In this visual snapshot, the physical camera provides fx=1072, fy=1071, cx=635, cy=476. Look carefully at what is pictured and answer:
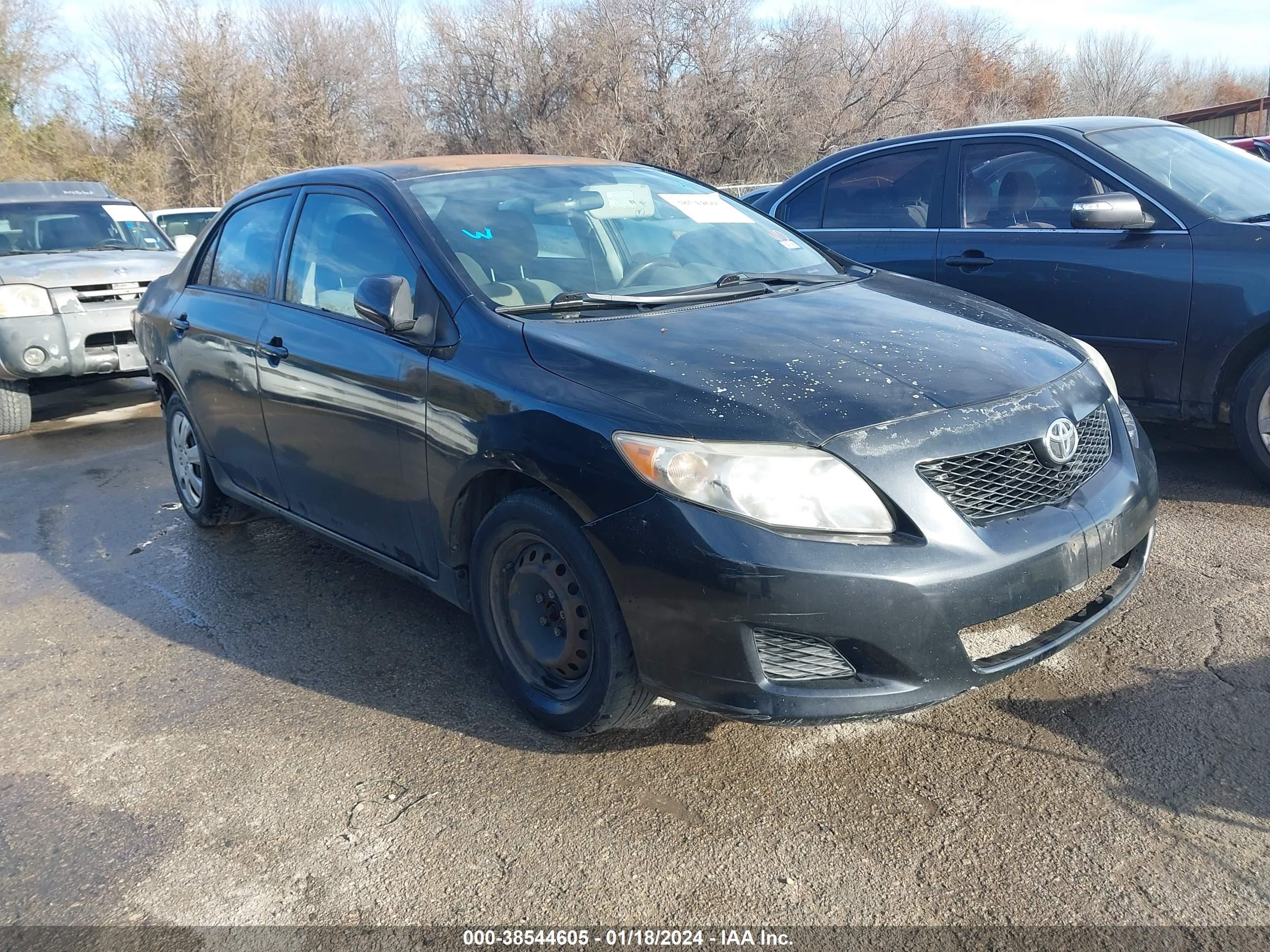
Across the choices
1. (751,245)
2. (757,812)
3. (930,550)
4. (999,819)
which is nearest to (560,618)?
(757,812)

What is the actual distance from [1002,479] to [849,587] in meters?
0.56

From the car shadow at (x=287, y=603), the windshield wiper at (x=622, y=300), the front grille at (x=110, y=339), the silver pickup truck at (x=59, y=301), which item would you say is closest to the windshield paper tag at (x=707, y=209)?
the windshield wiper at (x=622, y=300)

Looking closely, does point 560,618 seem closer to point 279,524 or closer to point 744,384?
point 744,384

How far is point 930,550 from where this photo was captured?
2547 millimetres

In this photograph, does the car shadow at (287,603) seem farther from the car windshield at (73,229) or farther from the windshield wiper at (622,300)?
the car windshield at (73,229)

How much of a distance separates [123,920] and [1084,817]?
231 centimetres

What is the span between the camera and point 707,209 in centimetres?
419

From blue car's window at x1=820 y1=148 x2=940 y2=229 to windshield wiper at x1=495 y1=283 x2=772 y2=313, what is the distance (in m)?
2.65

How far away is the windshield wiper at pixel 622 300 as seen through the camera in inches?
130

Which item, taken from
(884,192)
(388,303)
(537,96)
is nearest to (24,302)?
(388,303)

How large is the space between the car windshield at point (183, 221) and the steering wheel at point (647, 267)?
1451 cm

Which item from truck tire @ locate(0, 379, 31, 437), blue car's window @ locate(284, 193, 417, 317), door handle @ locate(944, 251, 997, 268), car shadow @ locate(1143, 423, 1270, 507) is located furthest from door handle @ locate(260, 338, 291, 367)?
truck tire @ locate(0, 379, 31, 437)

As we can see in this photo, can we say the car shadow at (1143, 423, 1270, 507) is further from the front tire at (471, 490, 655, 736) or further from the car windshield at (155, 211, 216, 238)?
the car windshield at (155, 211, 216, 238)

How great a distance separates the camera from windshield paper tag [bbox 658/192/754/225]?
4.10 metres
